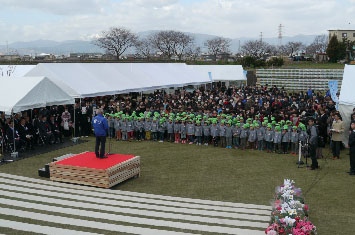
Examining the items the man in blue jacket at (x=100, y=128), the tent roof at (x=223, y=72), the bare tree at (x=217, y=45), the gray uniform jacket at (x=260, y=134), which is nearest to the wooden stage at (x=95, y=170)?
the man in blue jacket at (x=100, y=128)

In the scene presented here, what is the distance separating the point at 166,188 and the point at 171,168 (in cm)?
206

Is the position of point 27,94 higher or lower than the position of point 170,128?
higher

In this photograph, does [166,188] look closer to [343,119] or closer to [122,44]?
[343,119]

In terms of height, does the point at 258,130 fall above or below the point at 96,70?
below

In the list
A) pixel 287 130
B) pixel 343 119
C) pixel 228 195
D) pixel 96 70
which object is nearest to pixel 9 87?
pixel 96 70

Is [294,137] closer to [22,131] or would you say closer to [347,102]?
[347,102]

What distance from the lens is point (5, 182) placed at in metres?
10.4

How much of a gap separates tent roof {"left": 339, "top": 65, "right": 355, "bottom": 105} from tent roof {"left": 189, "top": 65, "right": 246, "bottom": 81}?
20.0 meters

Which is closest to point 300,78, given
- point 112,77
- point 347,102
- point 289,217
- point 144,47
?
point 112,77

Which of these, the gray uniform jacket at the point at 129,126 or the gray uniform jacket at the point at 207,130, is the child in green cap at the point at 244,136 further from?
the gray uniform jacket at the point at 129,126

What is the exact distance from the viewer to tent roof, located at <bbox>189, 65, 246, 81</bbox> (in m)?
35.5

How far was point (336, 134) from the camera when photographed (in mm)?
13023

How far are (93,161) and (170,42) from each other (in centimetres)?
7802

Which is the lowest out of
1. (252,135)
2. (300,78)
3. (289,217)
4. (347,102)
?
(289,217)
